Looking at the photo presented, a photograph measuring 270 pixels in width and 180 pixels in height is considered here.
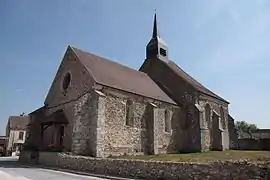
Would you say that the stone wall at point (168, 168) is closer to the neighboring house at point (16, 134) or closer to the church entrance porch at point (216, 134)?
the church entrance porch at point (216, 134)

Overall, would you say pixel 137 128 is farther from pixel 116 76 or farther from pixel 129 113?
pixel 116 76

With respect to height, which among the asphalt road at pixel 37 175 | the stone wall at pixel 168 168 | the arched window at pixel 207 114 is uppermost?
the arched window at pixel 207 114

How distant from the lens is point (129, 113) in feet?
75.7

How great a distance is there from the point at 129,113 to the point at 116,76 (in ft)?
13.3

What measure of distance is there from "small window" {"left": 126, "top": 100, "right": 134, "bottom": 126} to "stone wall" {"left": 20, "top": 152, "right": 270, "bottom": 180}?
20.7ft

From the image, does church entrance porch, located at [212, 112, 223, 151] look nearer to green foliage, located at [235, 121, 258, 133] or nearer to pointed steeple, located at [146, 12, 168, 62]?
pointed steeple, located at [146, 12, 168, 62]

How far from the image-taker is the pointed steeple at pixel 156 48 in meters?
34.1

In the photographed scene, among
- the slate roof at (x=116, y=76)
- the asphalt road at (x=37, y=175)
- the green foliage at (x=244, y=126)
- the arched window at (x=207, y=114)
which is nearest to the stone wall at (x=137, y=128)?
the slate roof at (x=116, y=76)

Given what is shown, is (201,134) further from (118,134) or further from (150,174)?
(150,174)

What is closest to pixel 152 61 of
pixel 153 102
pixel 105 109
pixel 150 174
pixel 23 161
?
pixel 153 102

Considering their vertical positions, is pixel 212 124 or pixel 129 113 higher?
pixel 129 113

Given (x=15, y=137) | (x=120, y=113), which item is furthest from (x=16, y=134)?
(x=120, y=113)

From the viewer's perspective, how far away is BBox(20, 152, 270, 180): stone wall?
9656 mm

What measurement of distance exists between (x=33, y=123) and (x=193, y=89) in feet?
57.2
